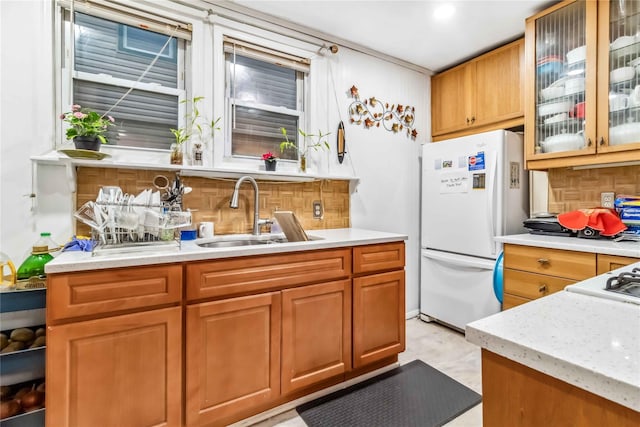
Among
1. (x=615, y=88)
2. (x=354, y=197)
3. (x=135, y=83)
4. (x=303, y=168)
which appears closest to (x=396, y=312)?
(x=354, y=197)

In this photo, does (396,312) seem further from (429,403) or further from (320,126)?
(320,126)

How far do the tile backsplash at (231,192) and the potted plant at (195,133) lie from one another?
15cm

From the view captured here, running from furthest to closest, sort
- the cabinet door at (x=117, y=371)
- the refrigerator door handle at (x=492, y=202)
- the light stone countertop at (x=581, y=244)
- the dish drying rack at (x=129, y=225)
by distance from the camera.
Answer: the refrigerator door handle at (x=492, y=202) < the light stone countertop at (x=581, y=244) < the dish drying rack at (x=129, y=225) < the cabinet door at (x=117, y=371)

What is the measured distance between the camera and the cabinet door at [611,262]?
1.60 m

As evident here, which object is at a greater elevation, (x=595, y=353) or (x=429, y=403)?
(x=595, y=353)

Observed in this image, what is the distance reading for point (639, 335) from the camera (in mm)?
592

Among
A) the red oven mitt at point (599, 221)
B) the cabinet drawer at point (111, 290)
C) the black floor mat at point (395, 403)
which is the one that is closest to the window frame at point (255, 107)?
the cabinet drawer at point (111, 290)

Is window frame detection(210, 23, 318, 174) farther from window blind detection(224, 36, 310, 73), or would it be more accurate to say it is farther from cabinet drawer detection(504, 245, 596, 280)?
cabinet drawer detection(504, 245, 596, 280)

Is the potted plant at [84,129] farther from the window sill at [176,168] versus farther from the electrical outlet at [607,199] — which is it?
the electrical outlet at [607,199]

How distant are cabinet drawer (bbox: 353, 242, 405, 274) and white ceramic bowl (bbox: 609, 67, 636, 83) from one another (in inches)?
63.8

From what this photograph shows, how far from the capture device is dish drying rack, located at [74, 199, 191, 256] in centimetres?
141

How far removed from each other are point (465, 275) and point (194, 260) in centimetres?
216

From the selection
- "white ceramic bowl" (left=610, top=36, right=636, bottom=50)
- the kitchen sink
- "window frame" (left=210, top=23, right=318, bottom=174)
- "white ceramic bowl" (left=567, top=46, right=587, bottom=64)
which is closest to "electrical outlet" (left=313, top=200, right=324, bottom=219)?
"window frame" (left=210, top=23, right=318, bottom=174)

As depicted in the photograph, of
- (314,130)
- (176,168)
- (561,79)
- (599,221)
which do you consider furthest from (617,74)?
(176,168)
